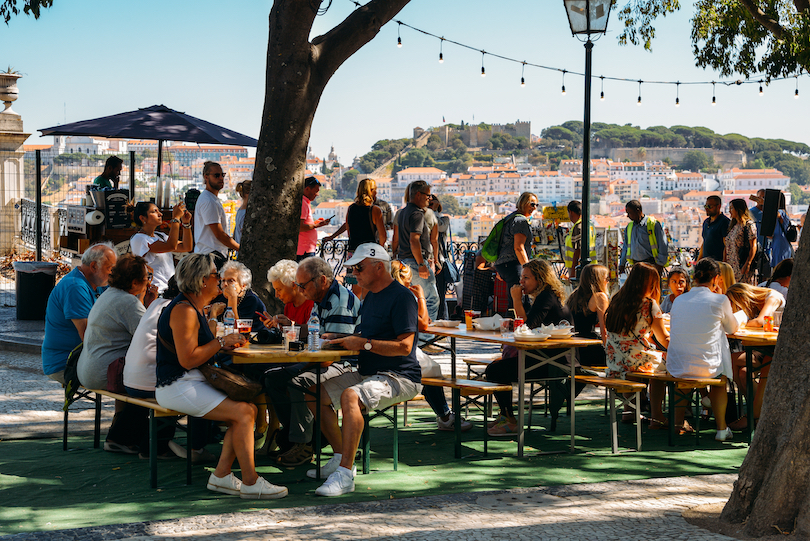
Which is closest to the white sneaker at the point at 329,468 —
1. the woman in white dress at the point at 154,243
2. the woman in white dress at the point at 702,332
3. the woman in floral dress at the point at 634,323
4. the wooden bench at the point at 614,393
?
the wooden bench at the point at 614,393

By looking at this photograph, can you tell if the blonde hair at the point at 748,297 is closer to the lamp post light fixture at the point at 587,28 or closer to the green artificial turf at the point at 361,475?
the green artificial turf at the point at 361,475

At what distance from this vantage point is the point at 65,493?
4562 millimetres

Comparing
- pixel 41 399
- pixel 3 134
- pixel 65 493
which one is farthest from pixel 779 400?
pixel 3 134

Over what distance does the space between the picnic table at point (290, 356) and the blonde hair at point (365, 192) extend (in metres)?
3.84

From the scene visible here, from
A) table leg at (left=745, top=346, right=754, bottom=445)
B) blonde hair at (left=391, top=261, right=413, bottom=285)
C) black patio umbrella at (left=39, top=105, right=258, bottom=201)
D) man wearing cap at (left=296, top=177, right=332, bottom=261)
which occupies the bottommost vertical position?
table leg at (left=745, top=346, right=754, bottom=445)

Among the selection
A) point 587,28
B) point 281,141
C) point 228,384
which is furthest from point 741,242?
point 228,384

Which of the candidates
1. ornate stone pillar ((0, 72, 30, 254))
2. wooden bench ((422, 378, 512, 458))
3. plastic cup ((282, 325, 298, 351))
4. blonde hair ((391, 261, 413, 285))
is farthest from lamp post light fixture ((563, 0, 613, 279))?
ornate stone pillar ((0, 72, 30, 254))

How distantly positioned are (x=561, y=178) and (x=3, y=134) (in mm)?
129342

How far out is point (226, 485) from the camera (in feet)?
14.9

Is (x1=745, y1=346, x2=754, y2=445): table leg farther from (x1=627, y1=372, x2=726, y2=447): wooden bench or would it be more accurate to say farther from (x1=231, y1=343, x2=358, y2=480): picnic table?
(x1=231, y1=343, x2=358, y2=480): picnic table

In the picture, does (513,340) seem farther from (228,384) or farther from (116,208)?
(116,208)

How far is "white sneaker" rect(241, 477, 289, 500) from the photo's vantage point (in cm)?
445

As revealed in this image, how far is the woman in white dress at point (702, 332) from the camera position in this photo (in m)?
5.85

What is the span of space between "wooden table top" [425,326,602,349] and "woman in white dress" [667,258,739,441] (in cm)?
55
